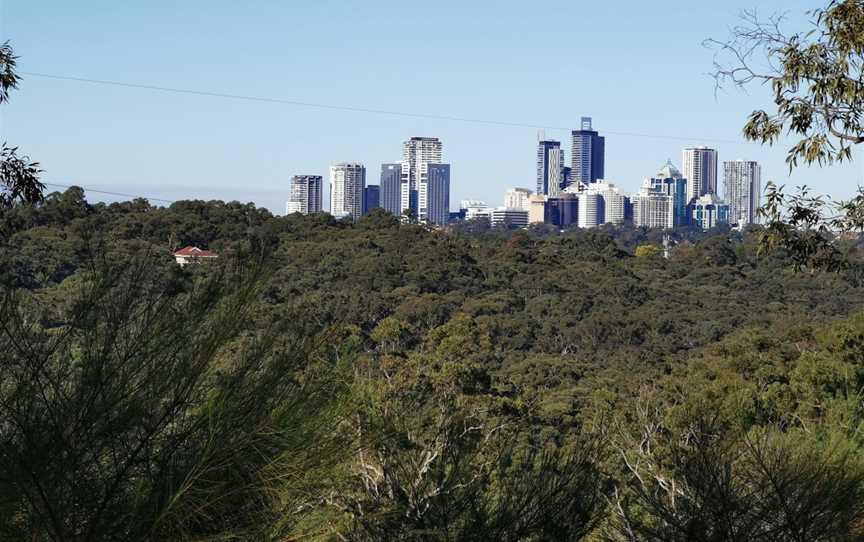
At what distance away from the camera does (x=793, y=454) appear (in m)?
5.61

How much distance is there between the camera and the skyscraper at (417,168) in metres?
168

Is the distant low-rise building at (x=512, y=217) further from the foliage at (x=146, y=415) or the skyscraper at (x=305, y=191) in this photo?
the foliage at (x=146, y=415)

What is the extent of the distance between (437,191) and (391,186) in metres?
6.72

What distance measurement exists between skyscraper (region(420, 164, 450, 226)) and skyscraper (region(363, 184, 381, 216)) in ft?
29.0

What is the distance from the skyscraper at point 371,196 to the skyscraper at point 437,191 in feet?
29.0

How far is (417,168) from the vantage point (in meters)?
173

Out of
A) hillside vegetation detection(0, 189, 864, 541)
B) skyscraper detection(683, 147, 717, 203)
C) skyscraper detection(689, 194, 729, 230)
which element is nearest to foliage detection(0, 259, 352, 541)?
hillside vegetation detection(0, 189, 864, 541)

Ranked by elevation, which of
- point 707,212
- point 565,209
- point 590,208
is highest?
point 590,208

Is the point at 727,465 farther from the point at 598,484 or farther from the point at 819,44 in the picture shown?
the point at 819,44

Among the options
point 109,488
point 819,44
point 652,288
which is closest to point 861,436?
point 819,44

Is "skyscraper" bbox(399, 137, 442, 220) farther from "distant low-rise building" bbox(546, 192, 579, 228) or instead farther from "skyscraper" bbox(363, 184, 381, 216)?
"distant low-rise building" bbox(546, 192, 579, 228)

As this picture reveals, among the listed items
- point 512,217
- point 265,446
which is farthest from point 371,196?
point 265,446

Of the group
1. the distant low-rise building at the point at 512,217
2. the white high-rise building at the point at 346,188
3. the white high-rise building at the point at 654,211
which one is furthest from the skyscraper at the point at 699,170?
the white high-rise building at the point at 346,188

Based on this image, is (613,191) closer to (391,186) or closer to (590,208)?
(590,208)
